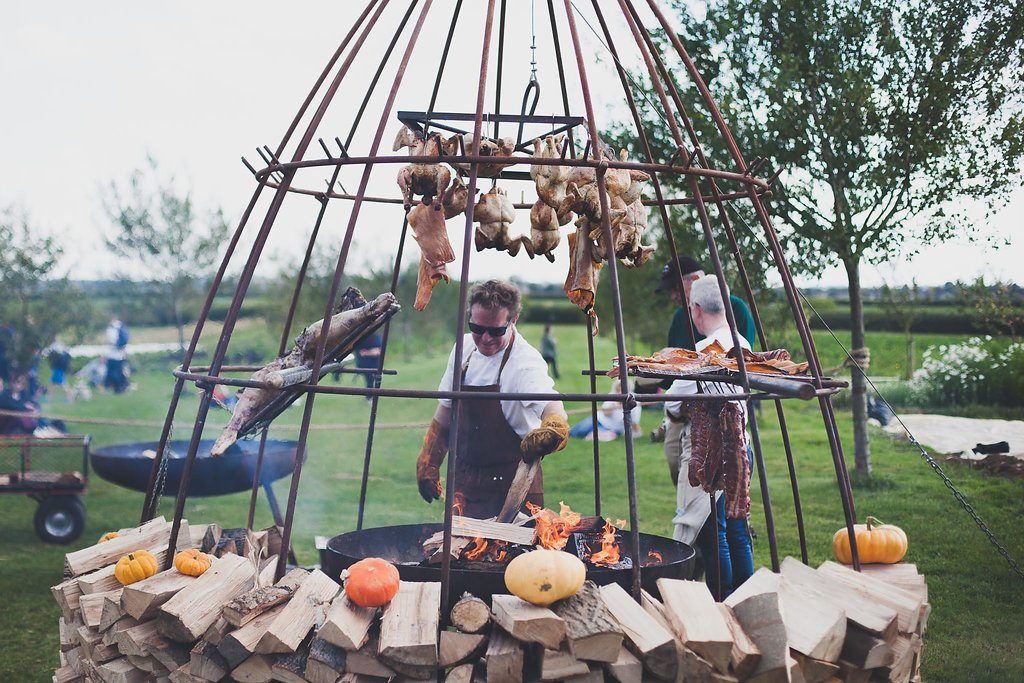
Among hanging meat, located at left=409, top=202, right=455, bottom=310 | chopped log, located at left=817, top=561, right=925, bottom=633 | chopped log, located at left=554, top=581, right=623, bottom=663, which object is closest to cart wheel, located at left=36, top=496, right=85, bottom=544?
hanging meat, located at left=409, top=202, right=455, bottom=310

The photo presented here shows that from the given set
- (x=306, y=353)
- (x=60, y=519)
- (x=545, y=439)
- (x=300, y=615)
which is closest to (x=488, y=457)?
(x=545, y=439)

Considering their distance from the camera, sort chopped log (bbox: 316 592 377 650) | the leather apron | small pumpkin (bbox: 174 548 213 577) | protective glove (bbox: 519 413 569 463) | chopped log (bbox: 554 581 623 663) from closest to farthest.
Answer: chopped log (bbox: 554 581 623 663)
chopped log (bbox: 316 592 377 650)
small pumpkin (bbox: 174 548 213 577)
protective glove (bbox: 519 413 569 463)
the leather apron

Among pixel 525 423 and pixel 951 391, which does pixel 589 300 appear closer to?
pixel 525 423

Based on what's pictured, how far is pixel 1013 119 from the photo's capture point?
6121 millimetres

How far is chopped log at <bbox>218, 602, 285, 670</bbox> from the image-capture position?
3.09 m

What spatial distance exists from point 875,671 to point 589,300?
6.67ft

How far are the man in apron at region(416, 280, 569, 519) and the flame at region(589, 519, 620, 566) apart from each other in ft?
1.58

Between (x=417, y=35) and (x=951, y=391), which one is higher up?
(x=417, y=35)

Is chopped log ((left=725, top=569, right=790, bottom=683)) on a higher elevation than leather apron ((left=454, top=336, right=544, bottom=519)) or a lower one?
lower

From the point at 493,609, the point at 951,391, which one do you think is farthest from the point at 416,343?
the point at 493,609

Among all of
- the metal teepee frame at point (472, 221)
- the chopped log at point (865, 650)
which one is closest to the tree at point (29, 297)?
the metal teepee frame at point (472, 221)

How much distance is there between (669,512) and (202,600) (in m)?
6.48

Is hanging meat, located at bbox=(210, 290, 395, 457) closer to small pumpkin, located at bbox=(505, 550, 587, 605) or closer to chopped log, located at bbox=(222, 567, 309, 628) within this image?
chopped log, located at bbox=(222, 567, 309, 628)

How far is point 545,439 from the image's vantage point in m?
4.42
